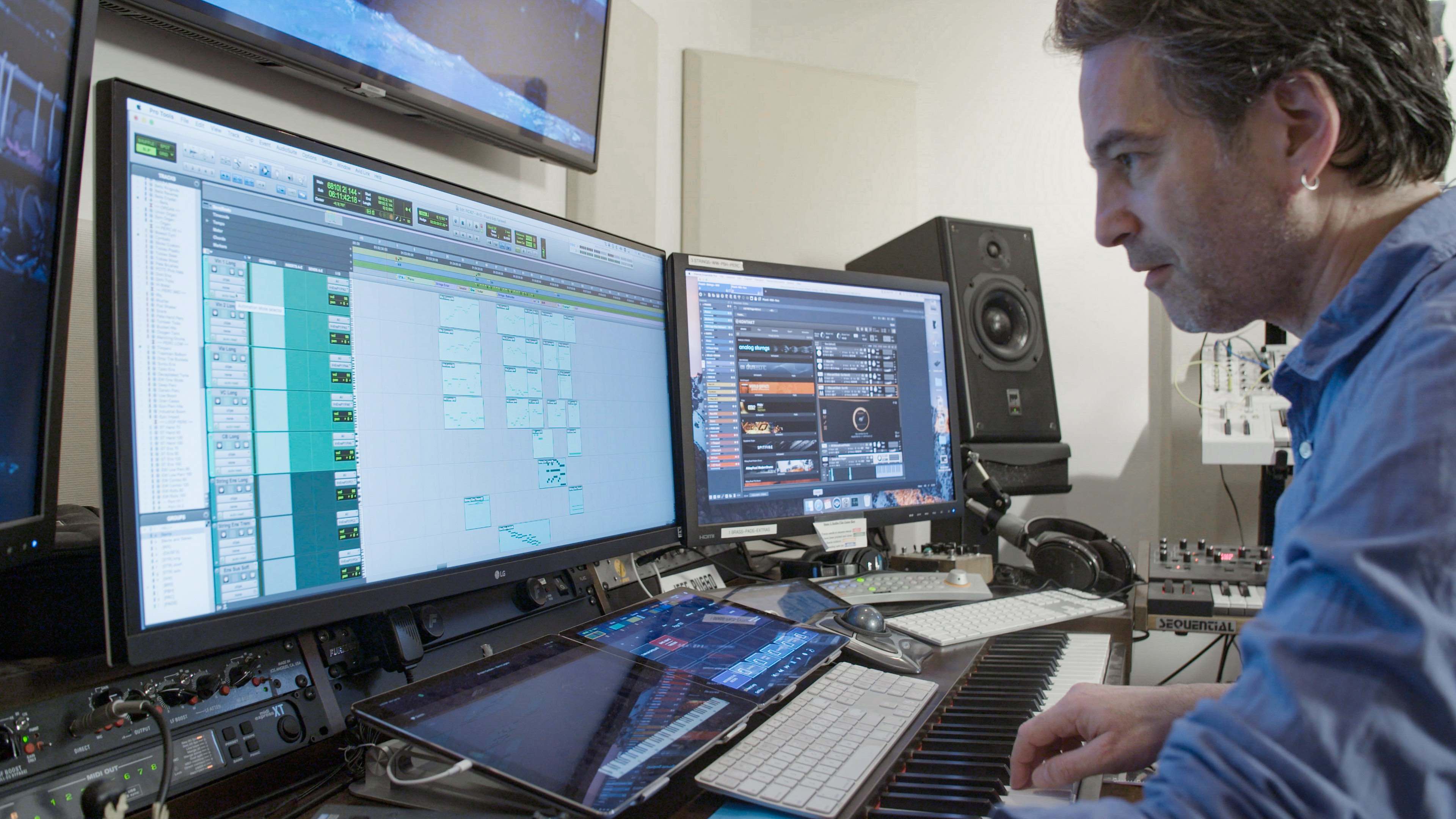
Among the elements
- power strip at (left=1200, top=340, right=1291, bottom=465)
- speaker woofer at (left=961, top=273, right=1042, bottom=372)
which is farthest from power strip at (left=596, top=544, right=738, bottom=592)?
power strip at (left=1200, top=340, right=1291, bottom=465)

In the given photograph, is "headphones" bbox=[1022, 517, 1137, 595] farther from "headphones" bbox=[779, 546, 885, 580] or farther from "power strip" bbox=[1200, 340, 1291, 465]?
"power strip" bbox=[1200, 340, 1291, 465]

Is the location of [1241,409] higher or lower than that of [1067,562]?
higher

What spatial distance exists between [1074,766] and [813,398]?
0.75 metres

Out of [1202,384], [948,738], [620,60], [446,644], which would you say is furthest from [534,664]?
[1202,384]

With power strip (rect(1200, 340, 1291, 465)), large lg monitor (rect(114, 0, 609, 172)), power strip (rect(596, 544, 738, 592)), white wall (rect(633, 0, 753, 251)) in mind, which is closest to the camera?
large lg monitor (rect(114, 0, 609, 172))

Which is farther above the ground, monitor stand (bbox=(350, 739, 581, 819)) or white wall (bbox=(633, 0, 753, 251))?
white wall (bbox=(633, 0, 753, 251))

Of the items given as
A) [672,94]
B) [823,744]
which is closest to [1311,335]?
[823,744]

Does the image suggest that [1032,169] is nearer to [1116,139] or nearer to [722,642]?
[1116,139]

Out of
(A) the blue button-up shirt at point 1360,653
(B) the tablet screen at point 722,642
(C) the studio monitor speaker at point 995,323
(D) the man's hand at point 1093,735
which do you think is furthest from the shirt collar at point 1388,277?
(C) the studio monitor speaker at point 995,323

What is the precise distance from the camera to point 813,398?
51.4 inches

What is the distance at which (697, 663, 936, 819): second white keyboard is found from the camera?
1.89 feet

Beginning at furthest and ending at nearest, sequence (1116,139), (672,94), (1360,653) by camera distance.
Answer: (672,94)
(1116,139)
(1360,653)

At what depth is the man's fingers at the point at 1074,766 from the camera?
0.62m

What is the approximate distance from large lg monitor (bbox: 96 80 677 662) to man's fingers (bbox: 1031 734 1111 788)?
52cm
